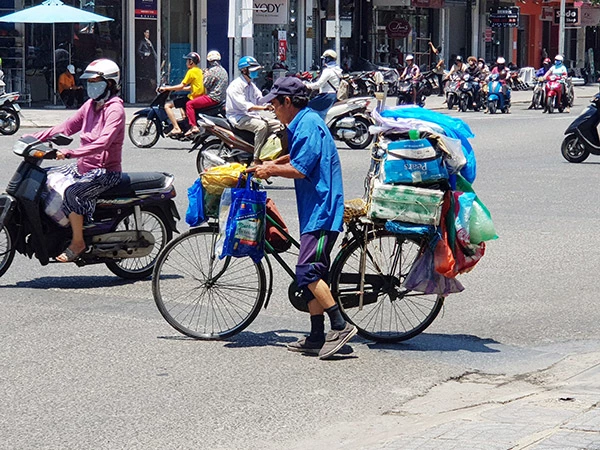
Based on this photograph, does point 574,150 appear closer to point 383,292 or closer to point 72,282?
point 72,282

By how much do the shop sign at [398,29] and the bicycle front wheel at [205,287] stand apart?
40.8 m

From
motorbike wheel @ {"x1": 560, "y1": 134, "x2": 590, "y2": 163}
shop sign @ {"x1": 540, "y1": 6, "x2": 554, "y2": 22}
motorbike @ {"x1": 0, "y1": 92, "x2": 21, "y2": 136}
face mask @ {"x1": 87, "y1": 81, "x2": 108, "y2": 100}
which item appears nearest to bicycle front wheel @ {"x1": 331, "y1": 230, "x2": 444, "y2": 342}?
face mask @ {"x1": 87, "y1": 81, "x2": 108, "y2": 100}

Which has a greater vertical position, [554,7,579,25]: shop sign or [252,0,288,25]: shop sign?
[554,7,579,25]: shop sign

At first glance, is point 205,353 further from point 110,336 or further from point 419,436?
point 419,436

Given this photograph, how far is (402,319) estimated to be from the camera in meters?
7.58

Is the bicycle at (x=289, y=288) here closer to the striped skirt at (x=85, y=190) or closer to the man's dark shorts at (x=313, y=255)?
the man's dark shorts at (x=313, y=255)

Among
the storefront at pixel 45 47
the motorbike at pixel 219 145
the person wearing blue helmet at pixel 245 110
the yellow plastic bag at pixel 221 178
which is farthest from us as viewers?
the storefront at pixel 45 47

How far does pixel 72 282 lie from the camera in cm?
942

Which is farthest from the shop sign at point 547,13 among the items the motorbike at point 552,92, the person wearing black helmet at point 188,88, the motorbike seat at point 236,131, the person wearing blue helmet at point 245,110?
the motorbike seat at point 236,131

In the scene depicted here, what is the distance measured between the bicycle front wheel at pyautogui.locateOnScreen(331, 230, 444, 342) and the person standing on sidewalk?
0.98 ft

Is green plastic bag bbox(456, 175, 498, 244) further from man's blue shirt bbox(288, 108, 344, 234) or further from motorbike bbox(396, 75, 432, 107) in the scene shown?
motorbike bbox(396, 75, 432, 107)

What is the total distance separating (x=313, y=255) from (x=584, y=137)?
1361 centimetres

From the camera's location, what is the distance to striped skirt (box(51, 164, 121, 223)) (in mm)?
8875

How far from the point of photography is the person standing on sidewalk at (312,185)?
6918 millimetres
